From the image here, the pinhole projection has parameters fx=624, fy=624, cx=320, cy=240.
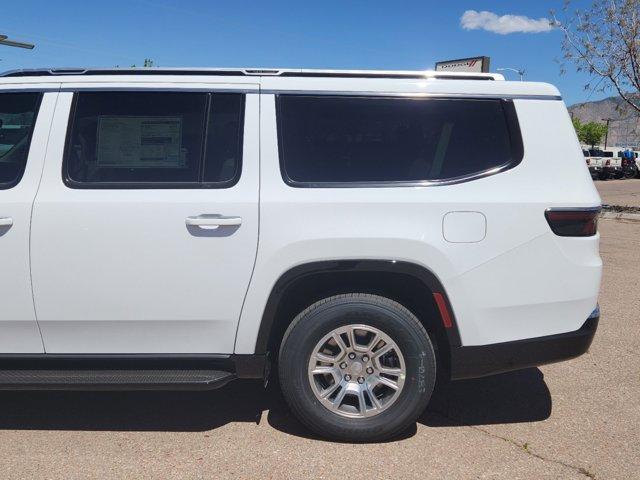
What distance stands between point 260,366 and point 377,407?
674mm

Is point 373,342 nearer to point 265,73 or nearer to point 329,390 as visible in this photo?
point 329,390

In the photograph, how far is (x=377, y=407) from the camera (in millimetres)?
3389

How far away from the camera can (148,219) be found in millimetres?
3230

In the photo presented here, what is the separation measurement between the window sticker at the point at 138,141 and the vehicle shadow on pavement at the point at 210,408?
153 centimetres

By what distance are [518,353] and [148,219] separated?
2.09 m

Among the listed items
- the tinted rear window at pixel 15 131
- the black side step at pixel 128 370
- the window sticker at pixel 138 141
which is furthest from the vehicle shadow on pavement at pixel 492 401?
the tinted rear window at pixel 15 131

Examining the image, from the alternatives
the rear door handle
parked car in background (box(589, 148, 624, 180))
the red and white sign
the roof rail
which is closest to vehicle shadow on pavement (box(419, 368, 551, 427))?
the rear door handle

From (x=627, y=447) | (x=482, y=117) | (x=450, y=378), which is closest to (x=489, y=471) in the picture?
(x=450, y=378)

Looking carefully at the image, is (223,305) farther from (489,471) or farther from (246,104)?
(489,471)

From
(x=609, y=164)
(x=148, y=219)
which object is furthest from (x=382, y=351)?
(x=609, y=164)

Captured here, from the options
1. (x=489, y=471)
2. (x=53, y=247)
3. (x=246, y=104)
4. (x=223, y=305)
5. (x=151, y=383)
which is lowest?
(x=489, y=471)

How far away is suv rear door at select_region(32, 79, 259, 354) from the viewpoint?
10.6ft

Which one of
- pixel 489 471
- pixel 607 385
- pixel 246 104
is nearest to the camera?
pixel 489 471

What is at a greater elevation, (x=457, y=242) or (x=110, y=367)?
(x=457, y=242)
